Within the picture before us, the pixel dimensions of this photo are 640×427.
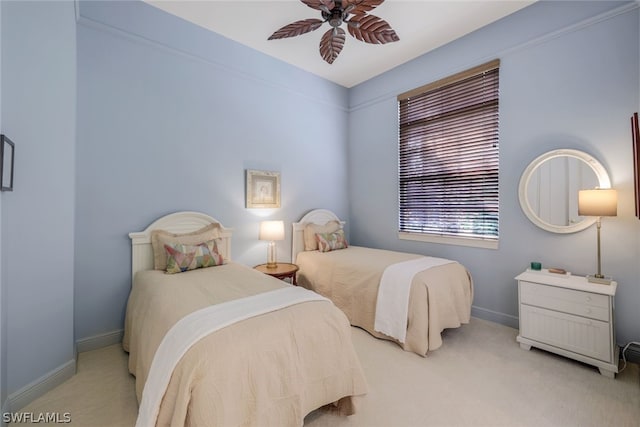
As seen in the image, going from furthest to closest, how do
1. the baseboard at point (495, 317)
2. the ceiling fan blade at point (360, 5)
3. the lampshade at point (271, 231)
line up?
the lampshade at point (271, 231), the baseboard at point (495, 317), the ceiling fan blade at point (360, 5)

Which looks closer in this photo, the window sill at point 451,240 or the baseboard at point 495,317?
the baseboard at point 495,317

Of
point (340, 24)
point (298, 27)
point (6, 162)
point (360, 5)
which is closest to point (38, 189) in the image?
point (6, 162)

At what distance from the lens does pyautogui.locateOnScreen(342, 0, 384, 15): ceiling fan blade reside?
201 cm

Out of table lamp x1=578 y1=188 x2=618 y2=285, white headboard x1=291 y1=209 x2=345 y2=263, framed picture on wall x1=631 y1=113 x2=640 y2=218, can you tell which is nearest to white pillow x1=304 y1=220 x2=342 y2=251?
white headboard x1=291 y1=209 x2=345 y2=263

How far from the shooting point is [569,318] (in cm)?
226

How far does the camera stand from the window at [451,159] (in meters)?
3.19

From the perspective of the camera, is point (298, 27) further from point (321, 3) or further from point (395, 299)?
point (395, 299)

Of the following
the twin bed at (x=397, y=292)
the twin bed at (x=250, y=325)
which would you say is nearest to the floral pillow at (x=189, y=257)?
the twin bed at (x=250, y=325)

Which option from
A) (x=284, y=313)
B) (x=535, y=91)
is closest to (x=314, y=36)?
(x=535, y=91)

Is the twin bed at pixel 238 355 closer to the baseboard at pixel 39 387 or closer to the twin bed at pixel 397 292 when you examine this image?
the baseboard at pixel 39 387

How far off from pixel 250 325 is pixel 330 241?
241 cm

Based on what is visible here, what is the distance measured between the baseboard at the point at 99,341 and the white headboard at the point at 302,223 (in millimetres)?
2064

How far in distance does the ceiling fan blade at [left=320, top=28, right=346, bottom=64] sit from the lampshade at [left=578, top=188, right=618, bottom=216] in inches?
93.7

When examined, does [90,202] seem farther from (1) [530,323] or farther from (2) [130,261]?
(1) [530,323]
